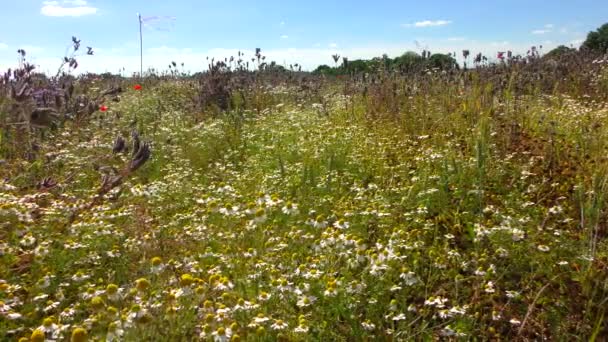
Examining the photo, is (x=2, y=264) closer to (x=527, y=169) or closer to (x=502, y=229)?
(x=502, y=229)

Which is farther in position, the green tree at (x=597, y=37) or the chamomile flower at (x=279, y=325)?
the green tree at (x=597, y=37)

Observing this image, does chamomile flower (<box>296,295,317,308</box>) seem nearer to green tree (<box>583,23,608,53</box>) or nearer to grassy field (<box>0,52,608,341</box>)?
grassy field (<box>0,52,608,341</box>)

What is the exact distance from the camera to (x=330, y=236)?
9.00 ft

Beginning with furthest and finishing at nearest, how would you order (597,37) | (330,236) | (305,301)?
1. (597,37)
2. (330,236)
3. (305,301)

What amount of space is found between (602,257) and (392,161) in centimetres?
215

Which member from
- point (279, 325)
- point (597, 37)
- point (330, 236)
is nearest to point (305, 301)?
point (279, 325)

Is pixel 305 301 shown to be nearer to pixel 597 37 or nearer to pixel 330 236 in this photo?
pixel 330 236

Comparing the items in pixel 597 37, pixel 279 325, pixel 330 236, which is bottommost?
pixel 279 325

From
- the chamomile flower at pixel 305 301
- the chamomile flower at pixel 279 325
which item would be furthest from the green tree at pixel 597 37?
the chamomile flower at pixel 279 325

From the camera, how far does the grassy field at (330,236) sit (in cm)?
230

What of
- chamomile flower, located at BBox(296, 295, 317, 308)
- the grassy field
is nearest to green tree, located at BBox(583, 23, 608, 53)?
the grassy field

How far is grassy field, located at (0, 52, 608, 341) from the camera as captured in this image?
7.55ft

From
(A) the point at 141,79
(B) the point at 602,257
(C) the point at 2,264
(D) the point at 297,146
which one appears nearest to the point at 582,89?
(D) the point at 297,146

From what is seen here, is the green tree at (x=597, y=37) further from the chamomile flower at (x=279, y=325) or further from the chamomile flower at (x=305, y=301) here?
the chamomile flower at (x=279, y=325)
